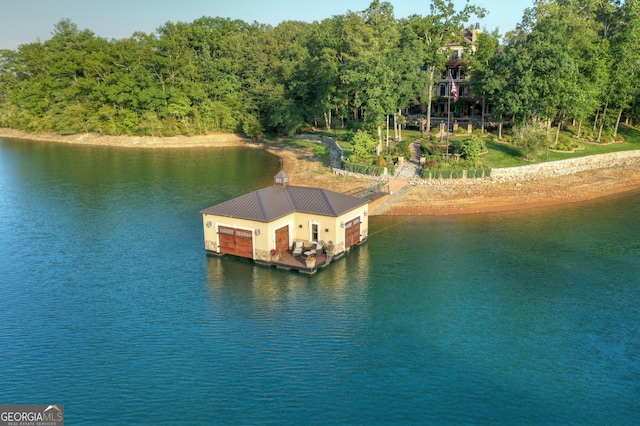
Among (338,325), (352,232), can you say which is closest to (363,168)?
(352,232)

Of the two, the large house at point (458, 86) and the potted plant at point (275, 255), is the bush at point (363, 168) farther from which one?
the large house at point (458, 86)

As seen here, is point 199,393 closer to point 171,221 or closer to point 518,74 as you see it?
point 171,221

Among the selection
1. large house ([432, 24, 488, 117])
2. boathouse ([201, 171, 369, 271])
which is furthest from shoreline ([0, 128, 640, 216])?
large house ([432, 24, 488, 117])

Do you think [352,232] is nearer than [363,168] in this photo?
Yes

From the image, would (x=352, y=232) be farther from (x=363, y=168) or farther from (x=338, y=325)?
(x=363, y=168)

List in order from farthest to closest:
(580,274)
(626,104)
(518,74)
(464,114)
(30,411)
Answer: (464,114) → (626,104) → (518,74) → (580,274) → (30,411)

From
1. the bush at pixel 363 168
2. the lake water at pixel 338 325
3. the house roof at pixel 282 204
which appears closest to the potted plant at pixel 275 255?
the lake water at pixel 338 325

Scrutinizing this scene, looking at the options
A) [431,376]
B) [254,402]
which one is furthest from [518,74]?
[254,402]
